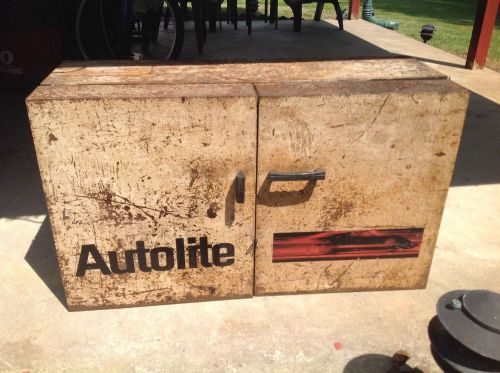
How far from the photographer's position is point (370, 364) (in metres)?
2.15

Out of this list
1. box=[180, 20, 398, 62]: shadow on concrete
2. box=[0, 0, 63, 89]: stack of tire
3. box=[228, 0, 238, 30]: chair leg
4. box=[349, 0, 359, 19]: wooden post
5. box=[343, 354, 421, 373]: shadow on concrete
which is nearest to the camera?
box=[343, 354, 421, 373]: shadow on concrete

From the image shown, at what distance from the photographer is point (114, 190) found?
2.18 meters

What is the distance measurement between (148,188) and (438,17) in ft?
50.0

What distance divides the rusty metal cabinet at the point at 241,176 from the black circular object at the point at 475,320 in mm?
866

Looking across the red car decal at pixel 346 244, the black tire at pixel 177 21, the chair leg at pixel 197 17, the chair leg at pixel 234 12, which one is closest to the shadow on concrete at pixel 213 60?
the chair leg at pixel 197 17

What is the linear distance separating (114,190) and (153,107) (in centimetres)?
46

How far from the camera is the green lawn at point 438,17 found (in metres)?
9.98

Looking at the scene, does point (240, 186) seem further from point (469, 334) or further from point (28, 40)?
point (28, 40)

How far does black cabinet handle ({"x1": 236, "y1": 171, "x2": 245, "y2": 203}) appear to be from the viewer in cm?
216

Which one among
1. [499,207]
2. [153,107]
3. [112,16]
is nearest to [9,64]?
[112,16]

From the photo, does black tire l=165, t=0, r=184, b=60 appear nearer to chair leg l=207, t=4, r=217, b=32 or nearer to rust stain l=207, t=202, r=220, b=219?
chair leg l=207, t=4, r=217, b=32

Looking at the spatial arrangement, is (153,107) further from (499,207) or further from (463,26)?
(463,26)

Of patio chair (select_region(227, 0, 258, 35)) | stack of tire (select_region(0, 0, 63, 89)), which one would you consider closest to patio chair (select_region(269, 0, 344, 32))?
patio chair (select_region(227, 0, 258, 35))

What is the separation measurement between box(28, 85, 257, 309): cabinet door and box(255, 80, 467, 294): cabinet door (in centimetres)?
13
